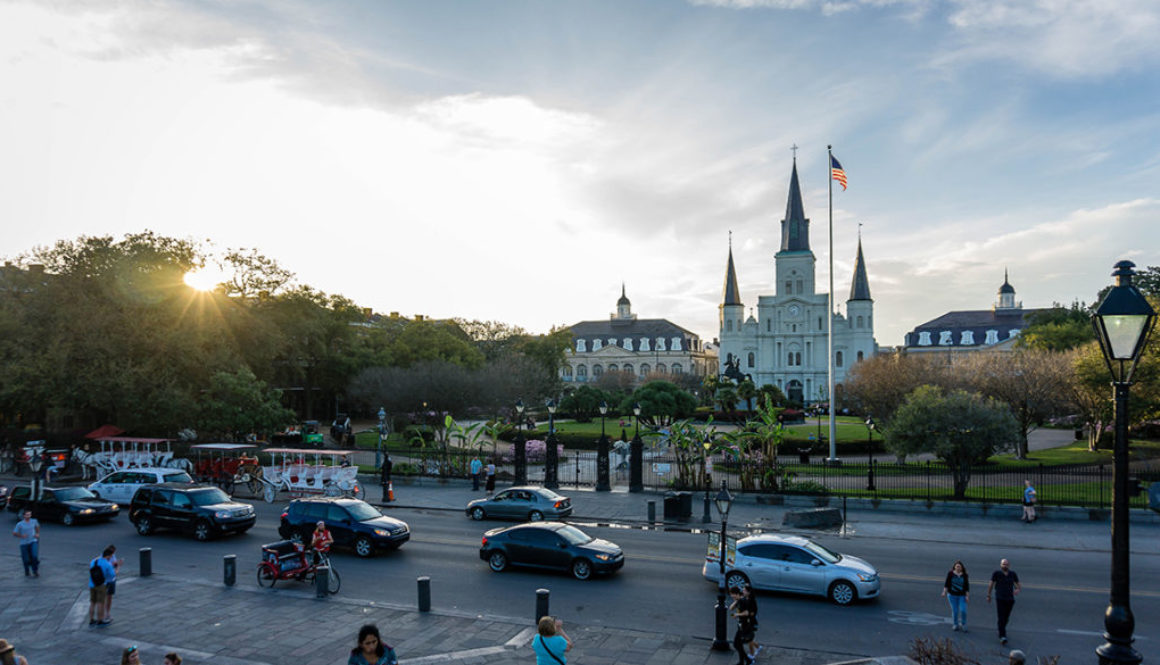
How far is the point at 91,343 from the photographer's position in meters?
38.9

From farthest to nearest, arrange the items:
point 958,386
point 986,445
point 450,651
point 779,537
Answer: point 958,386
point 986,445
point 779,537
point 450,651

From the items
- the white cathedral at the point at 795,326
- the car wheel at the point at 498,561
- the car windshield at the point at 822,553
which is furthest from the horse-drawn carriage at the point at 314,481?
the white cathedral at the point at 795,326

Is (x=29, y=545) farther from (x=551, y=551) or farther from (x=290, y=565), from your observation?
(x=551, y=551)

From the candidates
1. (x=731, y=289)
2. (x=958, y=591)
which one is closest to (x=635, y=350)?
(x=731, y=289)

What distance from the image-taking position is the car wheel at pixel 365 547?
18.7 meters

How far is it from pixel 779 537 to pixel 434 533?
1117 cm

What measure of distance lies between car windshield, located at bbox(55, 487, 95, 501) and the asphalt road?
1.04 m

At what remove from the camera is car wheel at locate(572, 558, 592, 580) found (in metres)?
16.4

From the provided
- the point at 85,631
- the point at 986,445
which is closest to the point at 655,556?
the point at 85,631

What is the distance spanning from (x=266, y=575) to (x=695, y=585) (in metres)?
9.71

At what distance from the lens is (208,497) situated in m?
21.4

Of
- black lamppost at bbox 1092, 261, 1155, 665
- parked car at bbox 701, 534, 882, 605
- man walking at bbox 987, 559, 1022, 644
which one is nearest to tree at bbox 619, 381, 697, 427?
parked car at bbox 701, 534, 882, 605

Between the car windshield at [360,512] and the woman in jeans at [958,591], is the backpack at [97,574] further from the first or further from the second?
the woman in jeans at [958,591]

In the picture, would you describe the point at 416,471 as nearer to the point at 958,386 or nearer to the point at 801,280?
the point at 958,386
